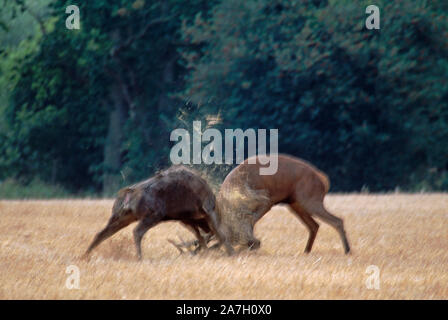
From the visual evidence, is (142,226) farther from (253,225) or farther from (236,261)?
(253,225)

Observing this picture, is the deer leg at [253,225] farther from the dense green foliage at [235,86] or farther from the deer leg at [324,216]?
the dense green foliage at [235,86]

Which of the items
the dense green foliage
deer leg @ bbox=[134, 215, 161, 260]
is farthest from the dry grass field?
the dense green foliage

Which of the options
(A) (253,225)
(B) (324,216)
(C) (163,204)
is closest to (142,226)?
(C) (163,204)

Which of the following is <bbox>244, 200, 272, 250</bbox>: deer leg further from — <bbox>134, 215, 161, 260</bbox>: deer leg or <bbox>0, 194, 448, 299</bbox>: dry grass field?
<bbox>134, 215, 161, 260</bbox>: deer leg

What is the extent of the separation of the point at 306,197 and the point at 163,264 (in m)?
2.53

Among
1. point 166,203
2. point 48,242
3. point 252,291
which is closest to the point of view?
point 252,291

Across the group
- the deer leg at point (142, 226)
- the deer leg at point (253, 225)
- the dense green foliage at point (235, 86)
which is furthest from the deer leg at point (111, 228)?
the dense green foliage at point (235, 86)

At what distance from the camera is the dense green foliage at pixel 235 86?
27938 millimetres

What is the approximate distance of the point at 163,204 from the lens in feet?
33.1

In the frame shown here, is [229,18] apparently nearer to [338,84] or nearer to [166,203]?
[338,84]

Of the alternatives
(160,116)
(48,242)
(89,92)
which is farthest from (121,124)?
(48,242)

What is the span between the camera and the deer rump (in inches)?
431

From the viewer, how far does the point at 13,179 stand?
1222 inches

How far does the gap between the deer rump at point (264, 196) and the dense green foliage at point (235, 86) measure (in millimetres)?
15084
